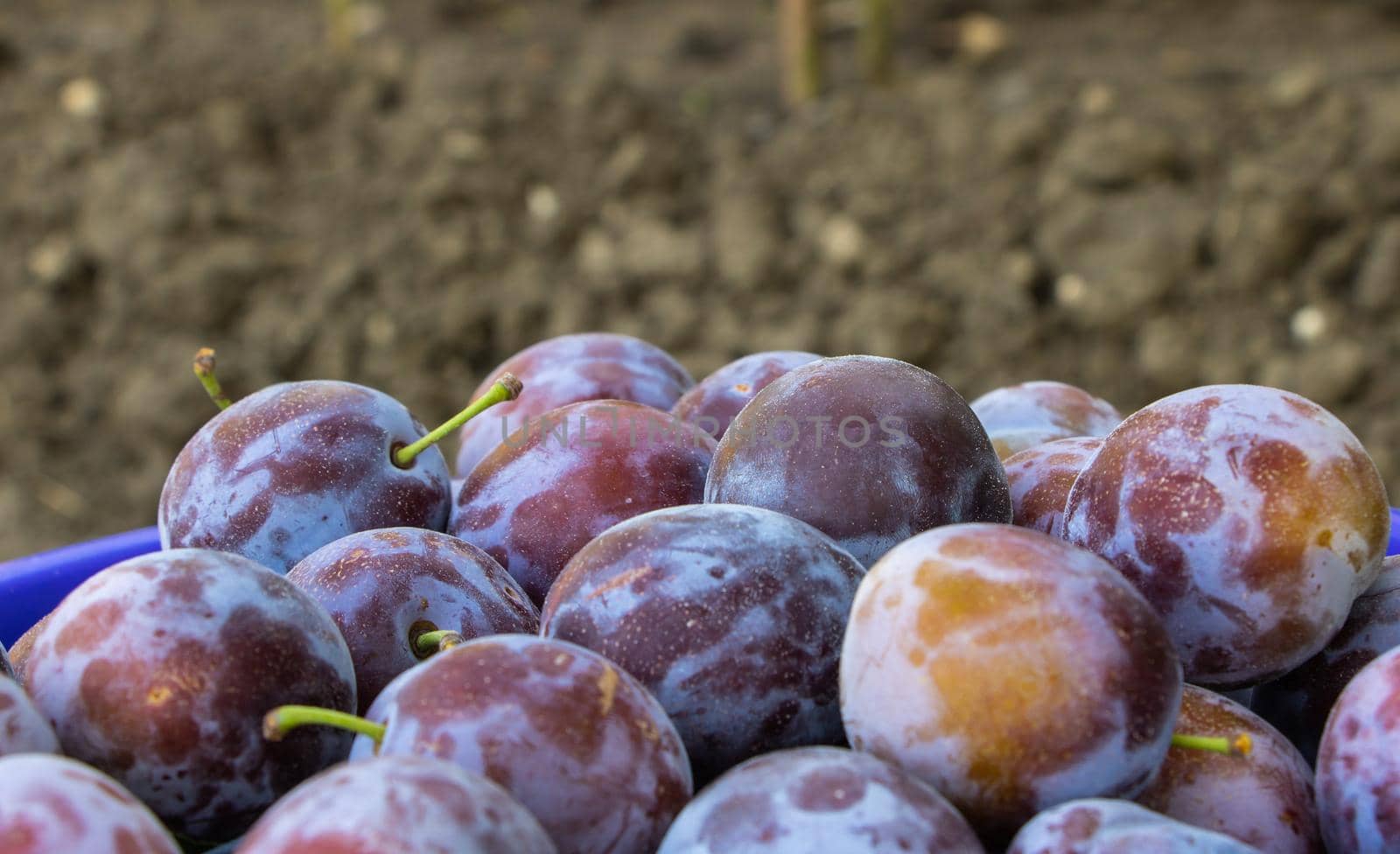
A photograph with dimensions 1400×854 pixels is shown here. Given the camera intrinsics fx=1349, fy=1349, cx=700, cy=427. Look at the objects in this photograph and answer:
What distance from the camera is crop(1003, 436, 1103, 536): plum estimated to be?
1189 millimetres

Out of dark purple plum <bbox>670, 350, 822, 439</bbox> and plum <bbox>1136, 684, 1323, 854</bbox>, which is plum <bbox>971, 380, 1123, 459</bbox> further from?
plum <bbox>1136, 684, 1323, 854</bbox>

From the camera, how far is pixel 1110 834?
0.73 metres

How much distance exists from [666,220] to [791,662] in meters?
3.27

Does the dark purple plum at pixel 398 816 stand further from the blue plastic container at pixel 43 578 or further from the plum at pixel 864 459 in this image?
the blue plastic container at pixel 43 578

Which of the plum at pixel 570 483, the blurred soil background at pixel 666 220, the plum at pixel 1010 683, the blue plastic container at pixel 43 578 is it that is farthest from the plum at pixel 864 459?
the blurred soil background at pixel 666 220

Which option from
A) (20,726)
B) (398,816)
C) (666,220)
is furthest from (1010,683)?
(666,220)

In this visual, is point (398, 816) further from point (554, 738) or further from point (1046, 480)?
point (1046, 480)

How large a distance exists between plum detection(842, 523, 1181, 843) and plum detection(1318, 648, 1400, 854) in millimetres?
132

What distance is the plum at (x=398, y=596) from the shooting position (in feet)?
3.31

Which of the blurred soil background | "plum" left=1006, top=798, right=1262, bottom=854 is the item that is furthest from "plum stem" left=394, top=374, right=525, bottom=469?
the blurred soil background

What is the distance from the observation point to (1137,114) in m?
4.01

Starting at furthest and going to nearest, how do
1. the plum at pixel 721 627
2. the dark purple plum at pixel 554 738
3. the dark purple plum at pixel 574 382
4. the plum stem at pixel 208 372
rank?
the dark purple plum at pixel 574 382
the plum stem at pixel 208 372
the plum at pixel 721 627
the dark purple plum at pixel 554 738

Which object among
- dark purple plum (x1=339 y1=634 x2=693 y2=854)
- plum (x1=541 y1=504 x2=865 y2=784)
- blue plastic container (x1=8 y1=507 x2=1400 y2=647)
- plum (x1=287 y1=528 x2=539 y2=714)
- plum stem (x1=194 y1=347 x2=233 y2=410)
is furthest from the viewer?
blue plastic container (x1=8 y1=507 x2=1400 y2=647)

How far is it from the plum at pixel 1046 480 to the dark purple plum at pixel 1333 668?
0.22 metres
